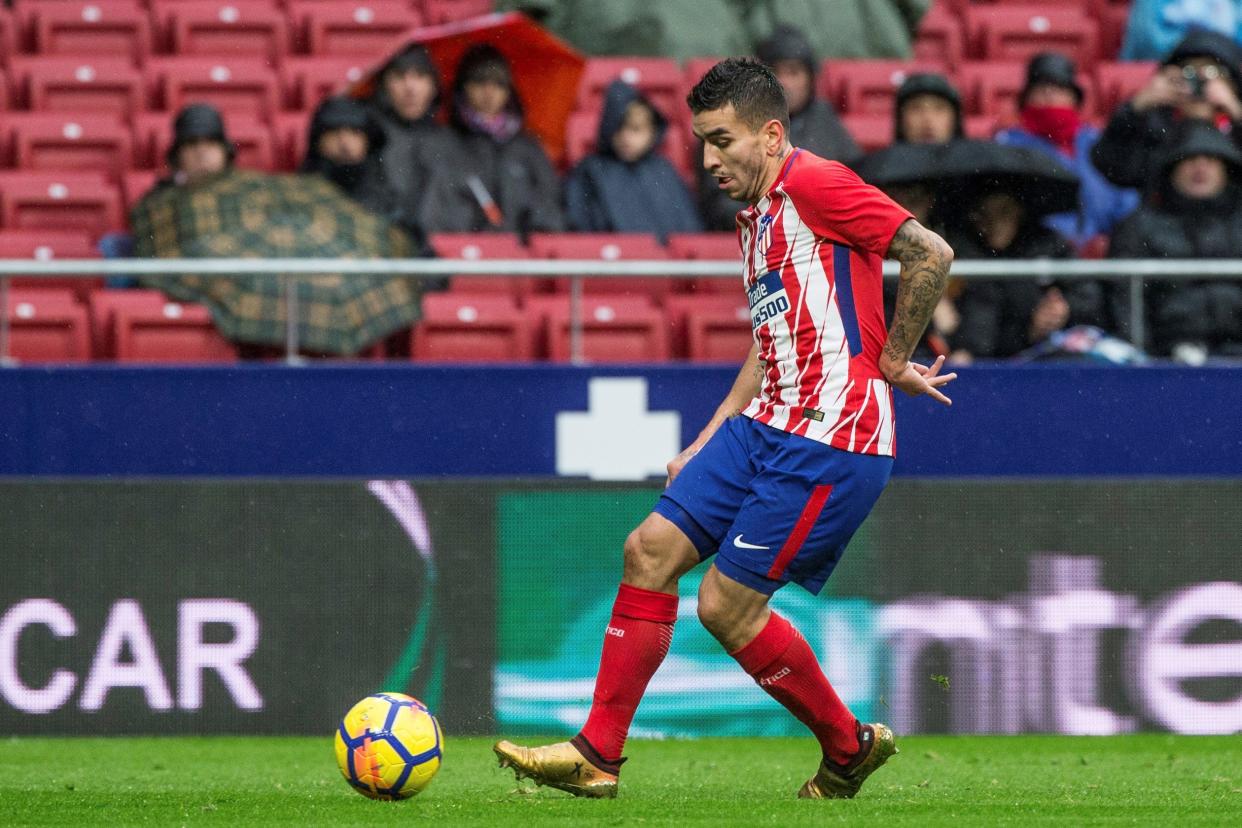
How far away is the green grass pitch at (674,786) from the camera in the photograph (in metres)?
4.78

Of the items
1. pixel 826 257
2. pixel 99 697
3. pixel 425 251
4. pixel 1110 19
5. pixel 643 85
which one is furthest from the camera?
pixel 1110 19

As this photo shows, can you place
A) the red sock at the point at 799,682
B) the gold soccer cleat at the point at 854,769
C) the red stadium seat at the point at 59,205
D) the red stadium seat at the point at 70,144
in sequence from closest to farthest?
1. the red sock at the point at 799,682
2. the gold soccer cleat at the point at 854,769
3. the red stadium seat at the point at 59,205
4. the red stadium seat at the point at 70,144

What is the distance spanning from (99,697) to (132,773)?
50.4 inches

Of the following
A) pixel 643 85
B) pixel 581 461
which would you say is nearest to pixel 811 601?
pixel 581 461

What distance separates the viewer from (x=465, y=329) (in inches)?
339

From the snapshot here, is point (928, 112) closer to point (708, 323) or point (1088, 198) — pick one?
point (1088, 198)

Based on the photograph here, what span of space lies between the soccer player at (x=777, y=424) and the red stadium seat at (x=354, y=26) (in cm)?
674

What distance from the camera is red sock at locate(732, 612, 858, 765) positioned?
511 cm

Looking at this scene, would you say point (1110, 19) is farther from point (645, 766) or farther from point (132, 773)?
point (132, 773)

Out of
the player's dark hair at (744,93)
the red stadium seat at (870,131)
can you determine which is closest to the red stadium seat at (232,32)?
the red stadium seat at (870,131)

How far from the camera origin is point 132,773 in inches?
256

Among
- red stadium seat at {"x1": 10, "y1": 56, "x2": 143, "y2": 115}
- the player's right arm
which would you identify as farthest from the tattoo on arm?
red stadium seat at {"x1": 10, "y1": 56, "x2": 143, "y2": 115}

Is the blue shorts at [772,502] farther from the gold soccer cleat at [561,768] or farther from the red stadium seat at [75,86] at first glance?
the red stadium seat at [75,86]

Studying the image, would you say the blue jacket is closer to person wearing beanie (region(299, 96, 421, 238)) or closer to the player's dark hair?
person wearing beanie (region(299, 96, 421, 238))
